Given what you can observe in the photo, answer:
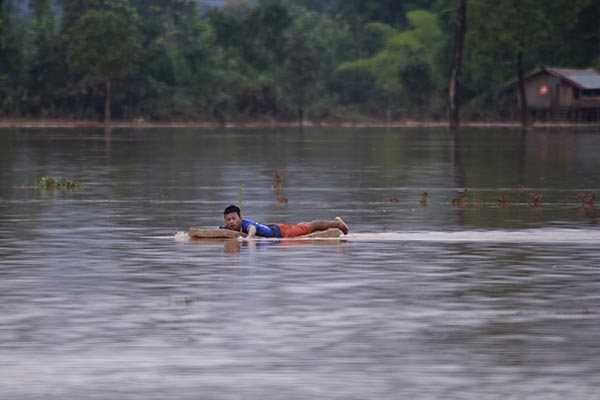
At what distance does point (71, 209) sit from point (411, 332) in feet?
52.5

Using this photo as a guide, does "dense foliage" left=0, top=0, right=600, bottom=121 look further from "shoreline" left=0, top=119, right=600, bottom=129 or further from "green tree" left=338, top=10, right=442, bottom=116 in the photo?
"shoreline" left=0, top=119, right=600, bottom=129

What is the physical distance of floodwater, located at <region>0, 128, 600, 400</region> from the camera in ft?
35.4

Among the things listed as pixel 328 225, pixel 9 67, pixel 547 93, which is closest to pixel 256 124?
pixel 9 67

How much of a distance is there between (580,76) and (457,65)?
8958 mm

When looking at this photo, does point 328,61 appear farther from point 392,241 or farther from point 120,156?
point 392,241

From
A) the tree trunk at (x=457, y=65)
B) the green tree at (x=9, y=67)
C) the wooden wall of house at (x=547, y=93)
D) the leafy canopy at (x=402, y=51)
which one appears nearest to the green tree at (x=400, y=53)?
the leafy canopy at (x=402, y=51)

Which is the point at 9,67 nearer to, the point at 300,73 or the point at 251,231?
the point at 300,73

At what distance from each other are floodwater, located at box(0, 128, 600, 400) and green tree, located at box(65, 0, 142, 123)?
71397mm

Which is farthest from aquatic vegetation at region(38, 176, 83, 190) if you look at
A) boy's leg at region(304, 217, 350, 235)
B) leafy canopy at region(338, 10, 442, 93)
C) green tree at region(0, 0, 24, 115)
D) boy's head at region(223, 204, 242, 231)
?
leafy canopy at region(338, 10, 442, 93)

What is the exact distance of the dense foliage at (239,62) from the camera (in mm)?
104625

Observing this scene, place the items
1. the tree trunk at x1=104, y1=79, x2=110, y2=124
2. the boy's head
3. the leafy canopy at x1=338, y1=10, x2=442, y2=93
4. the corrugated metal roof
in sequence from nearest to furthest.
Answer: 1. the boy's head
2. the corrugated metal roof
3. the tree trunk at x1=104, y1=79, x2=110, y2=124
4. the leafy canopy at x1=338, y1=10, x2=442, y2=93

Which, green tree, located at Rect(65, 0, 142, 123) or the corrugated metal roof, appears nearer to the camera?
green tree, located at Rect(65, 0, 142, 123)

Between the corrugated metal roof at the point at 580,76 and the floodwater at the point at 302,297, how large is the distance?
2863 inches

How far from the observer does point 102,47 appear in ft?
345
